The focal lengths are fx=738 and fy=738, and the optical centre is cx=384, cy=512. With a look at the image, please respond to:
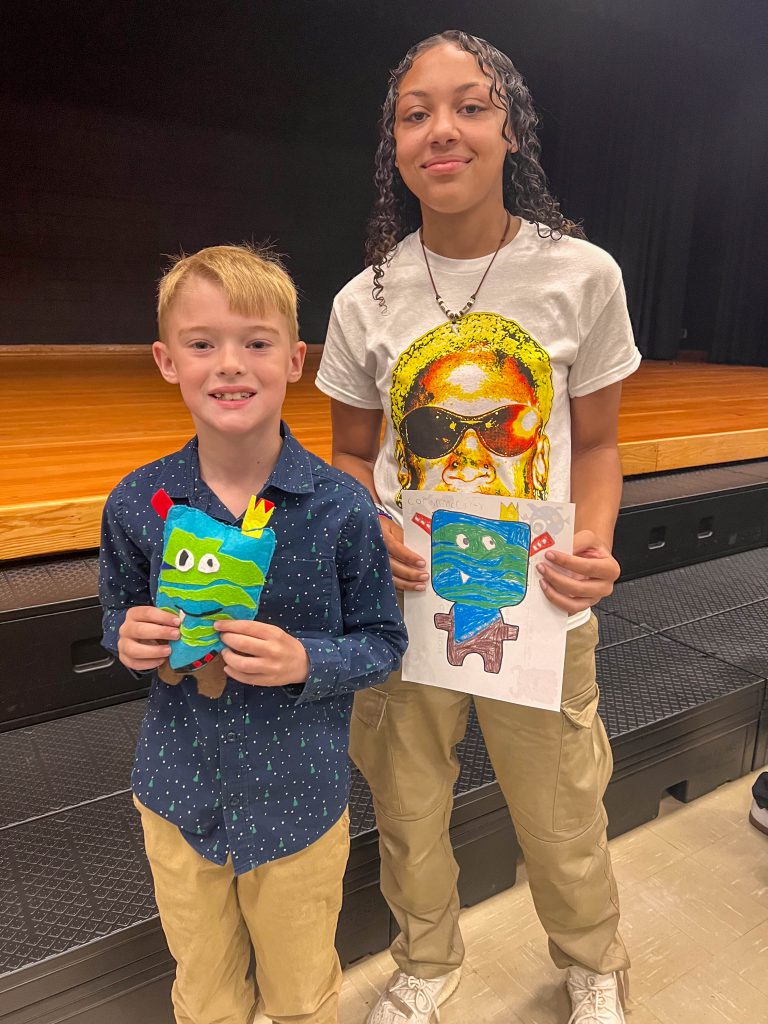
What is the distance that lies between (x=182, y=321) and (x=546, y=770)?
25.2 inches

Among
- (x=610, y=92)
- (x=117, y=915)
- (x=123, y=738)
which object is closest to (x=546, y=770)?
(x=117, y=915)

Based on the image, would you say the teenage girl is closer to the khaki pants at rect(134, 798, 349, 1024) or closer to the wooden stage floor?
the khaki pants at rect(134, 798, 349, 1024)

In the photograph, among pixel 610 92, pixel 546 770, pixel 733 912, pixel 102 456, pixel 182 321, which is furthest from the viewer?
pixel 610 92

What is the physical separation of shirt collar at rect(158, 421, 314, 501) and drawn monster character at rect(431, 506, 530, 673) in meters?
0.18

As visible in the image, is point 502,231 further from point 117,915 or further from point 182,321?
point 117,915

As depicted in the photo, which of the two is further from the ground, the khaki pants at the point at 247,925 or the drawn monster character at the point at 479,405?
the drawn monster character at the point at 479,405

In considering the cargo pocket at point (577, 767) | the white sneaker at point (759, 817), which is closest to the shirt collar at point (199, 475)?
the cargo pocket at point (577, 767)

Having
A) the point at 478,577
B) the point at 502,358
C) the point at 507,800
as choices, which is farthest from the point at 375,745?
the point at 502,358

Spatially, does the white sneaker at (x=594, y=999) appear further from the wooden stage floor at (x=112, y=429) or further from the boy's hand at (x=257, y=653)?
the wooden stage floor at (x=112, y=429)

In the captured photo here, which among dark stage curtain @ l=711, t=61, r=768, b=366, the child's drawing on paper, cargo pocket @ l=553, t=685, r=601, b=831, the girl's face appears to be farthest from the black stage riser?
dark stage curtain @ l=711, t=61, r=768, b=366

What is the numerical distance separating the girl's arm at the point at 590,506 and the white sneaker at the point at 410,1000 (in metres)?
0.59

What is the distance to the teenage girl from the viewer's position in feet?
2.50

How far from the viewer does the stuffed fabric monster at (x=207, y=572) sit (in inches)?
22.5

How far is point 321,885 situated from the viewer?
0.73 meters
